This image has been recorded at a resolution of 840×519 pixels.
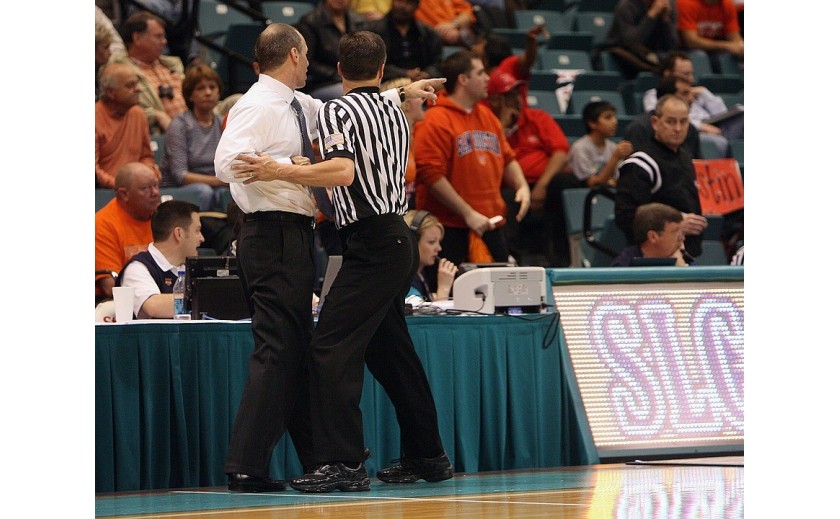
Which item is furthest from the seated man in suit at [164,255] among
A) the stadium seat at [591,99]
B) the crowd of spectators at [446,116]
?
the stadium seat at [591,99]

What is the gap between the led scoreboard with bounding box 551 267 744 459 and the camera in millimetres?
6672

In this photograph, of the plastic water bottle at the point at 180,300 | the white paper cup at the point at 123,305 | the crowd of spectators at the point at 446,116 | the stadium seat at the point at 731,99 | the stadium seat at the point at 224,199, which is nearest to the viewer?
the white paper cup at the point at 123,305

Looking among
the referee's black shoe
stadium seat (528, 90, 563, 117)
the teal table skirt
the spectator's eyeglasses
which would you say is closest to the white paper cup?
the teal table skirt

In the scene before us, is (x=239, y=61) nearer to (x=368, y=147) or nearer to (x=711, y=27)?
(x=711, y=27)

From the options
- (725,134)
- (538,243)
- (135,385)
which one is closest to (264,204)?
(135,385)

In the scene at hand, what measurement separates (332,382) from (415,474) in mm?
700

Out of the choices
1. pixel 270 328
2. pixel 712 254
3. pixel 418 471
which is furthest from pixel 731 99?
pixel 270 328

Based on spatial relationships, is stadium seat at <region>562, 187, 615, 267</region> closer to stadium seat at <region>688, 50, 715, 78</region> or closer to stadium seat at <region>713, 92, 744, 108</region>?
stadium seat at <region>713, 92, 744, 108</region>

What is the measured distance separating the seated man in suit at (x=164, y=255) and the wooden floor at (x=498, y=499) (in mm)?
1185

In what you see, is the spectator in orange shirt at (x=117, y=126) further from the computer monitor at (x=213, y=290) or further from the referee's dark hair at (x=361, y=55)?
the referee's dark hair at (x=361, y=55)

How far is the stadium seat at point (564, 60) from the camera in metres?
12.9

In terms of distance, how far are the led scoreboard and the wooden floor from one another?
55cm

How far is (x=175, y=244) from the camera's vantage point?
661cm
